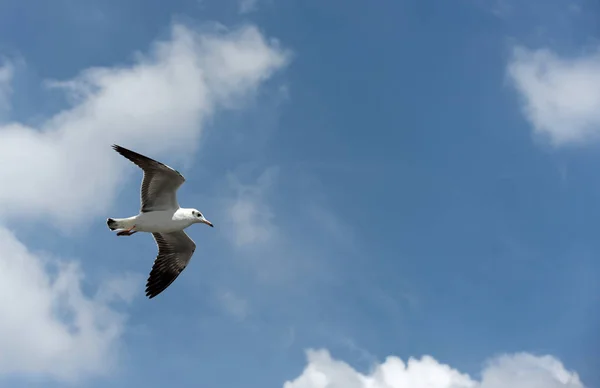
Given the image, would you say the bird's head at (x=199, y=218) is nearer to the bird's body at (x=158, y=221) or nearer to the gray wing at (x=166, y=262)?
the bird's body at (x=158, y=221)

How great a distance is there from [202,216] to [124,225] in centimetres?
275

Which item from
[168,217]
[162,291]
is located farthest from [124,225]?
[162,291]

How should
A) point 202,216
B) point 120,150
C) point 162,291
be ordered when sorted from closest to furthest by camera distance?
A: 1. point 120,150
2. point 202,216
3. point 162,291

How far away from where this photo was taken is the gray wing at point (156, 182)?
73.0ft

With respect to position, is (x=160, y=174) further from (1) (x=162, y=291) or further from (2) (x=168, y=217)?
(1) (x=162, y=291)

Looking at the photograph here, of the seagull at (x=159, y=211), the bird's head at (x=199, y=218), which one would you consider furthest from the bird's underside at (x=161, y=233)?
the bird's head at (x=199, y=218)

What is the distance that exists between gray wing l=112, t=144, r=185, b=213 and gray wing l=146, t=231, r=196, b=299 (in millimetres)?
2576

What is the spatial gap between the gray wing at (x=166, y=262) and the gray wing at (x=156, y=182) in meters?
2.58

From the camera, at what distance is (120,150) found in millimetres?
22312

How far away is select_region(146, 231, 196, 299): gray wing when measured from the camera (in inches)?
1017

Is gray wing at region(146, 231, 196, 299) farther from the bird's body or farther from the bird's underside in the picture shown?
the bird's body

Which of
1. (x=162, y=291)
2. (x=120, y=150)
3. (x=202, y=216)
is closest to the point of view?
(x=120, y=150)

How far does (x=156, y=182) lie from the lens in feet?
75.2

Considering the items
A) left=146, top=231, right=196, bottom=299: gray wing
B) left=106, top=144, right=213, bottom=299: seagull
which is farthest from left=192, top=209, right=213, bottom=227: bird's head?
left=146, top=231, right=196, bottom=299: gray wing
